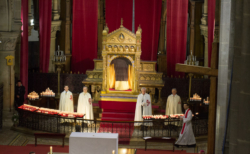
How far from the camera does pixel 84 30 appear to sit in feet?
57.7

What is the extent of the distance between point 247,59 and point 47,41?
572 inches

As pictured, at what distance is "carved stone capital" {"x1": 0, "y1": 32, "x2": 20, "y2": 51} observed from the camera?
14.0 metres

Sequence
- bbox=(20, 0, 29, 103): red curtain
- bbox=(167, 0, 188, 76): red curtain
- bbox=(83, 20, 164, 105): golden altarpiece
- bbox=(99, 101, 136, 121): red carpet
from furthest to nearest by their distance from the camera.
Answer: bbox=(167, 0, 188, 76): red curtain → bbox=(20, 0, 29, 103): red curtain → bbox=(83, 20, 164, 105): golden altarpiece → bbox=(99, 101, 136, 121): red carpet

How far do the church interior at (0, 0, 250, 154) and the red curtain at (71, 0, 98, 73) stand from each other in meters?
0.05

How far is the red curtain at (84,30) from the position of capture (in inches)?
690

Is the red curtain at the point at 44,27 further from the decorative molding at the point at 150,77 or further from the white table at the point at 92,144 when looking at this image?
the white table at the point at 92,144

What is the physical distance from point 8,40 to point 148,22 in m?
6.98

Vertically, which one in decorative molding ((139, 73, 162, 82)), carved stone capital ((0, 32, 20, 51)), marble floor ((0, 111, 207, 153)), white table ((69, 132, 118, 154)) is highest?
carved stone capital ((0, 32, 20, 51))

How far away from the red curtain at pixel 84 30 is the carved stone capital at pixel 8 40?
400 centimetres

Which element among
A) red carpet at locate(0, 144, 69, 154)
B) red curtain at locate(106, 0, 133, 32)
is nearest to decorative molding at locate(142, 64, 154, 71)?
red curtain at locate(106, 0, 133, 32)

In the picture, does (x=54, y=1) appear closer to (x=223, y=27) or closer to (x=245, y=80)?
(x=223, y=27)

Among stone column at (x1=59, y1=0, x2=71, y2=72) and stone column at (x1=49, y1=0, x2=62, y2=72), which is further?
stone column at (x1=59, y1=0, x2=71, y2=72)

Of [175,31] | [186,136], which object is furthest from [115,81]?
[186,136]

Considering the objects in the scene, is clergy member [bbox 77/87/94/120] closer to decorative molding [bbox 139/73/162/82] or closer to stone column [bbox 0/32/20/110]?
decorative molding [bbox 139/73/162/82]
